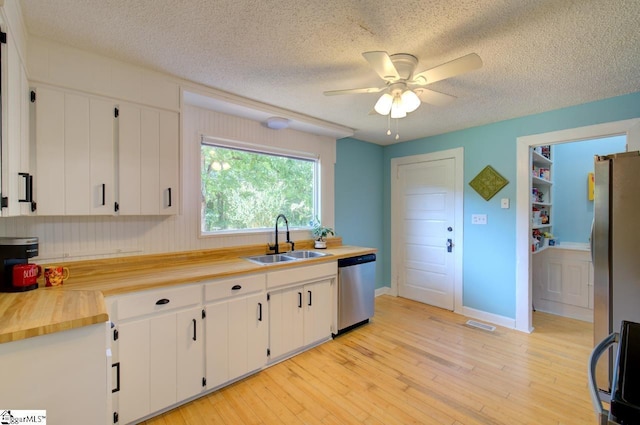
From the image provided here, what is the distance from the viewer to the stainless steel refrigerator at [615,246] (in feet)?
5.37

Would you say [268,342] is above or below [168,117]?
below

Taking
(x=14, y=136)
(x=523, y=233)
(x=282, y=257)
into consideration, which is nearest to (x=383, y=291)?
(x=523, y=233)

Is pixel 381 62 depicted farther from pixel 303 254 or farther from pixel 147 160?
pixel 303 254

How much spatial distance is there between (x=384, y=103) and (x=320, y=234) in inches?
72.5

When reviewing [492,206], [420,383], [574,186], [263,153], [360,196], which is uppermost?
[263,153]

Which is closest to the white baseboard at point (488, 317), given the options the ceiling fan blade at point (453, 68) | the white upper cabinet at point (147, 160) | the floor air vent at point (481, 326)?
the floor air vent at point (481, 326)

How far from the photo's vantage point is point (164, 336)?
185 cm

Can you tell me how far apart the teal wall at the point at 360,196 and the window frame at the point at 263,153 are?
1.12 ft

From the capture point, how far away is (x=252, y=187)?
9.98 feet

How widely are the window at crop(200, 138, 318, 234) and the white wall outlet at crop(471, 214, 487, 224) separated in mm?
1979

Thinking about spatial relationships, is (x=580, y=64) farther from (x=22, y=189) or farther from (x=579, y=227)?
(x=22, y=189)

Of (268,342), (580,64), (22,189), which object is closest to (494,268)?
(580,64)

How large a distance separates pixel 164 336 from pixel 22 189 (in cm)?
114

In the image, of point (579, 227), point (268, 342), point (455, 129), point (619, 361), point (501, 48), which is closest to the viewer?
point (619, 361)
